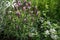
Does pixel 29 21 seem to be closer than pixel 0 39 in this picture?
Yes

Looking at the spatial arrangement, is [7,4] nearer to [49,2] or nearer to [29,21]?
[29,21]

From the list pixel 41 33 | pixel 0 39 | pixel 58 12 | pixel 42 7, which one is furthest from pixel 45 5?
pixel 0 39

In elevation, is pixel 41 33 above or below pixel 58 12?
below

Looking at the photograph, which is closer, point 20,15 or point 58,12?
Answer: point 20,15

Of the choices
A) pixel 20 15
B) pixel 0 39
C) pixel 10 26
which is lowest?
pixel 0 39

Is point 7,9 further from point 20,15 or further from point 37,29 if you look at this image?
point 37,29

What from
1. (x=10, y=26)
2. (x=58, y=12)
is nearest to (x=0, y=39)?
(x=10, y=26)

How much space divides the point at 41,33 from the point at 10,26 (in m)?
0.53

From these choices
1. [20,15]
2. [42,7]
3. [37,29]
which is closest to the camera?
[20,15]

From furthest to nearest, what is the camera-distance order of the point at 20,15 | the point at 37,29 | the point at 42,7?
the point at 42,7
the point at 37,29
the point at 20,15

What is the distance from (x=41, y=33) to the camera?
310 cm

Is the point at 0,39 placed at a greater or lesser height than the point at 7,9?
lesser

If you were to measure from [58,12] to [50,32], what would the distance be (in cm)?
70

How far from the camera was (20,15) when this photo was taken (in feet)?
9.63
